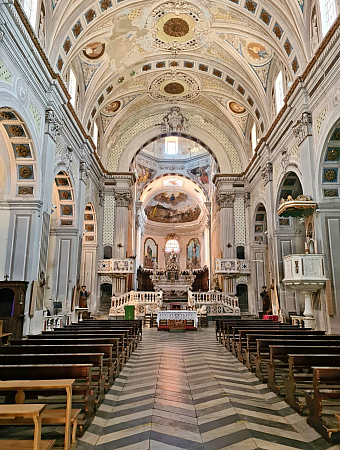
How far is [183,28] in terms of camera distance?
1606 centimetres

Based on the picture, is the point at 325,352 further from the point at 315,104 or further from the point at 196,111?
the point at 196,111

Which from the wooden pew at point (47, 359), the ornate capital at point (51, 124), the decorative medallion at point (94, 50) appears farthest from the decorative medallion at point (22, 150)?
the wooden pew at point (47, 359)

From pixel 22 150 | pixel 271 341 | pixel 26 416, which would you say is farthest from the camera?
pixel 22 150

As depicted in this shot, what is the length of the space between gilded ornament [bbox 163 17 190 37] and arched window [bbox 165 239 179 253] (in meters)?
26.8

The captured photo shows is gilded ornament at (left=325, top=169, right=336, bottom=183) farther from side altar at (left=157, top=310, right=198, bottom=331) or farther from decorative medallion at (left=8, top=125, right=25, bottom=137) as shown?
decorative medallion at (left=8, top=125, right=25, bottom=137)

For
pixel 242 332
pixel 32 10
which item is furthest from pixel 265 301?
pixel 32 10

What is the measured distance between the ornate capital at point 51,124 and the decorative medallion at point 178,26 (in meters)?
6.59

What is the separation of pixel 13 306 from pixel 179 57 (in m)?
14.6

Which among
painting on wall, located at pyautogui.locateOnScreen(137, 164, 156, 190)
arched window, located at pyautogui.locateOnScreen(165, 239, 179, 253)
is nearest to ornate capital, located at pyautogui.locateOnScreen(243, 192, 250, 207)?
painting on wall, located at pyautogui.locateOnScreen(137, 164, 156, 190)

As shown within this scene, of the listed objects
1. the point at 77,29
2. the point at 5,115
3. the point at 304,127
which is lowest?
the point at 5,115

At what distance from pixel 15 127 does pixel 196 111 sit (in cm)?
1489

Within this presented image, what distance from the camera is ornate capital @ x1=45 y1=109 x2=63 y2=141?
39.4 feet

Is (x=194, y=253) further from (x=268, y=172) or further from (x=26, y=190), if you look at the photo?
(x=26, y=190)

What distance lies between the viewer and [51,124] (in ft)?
40.1
